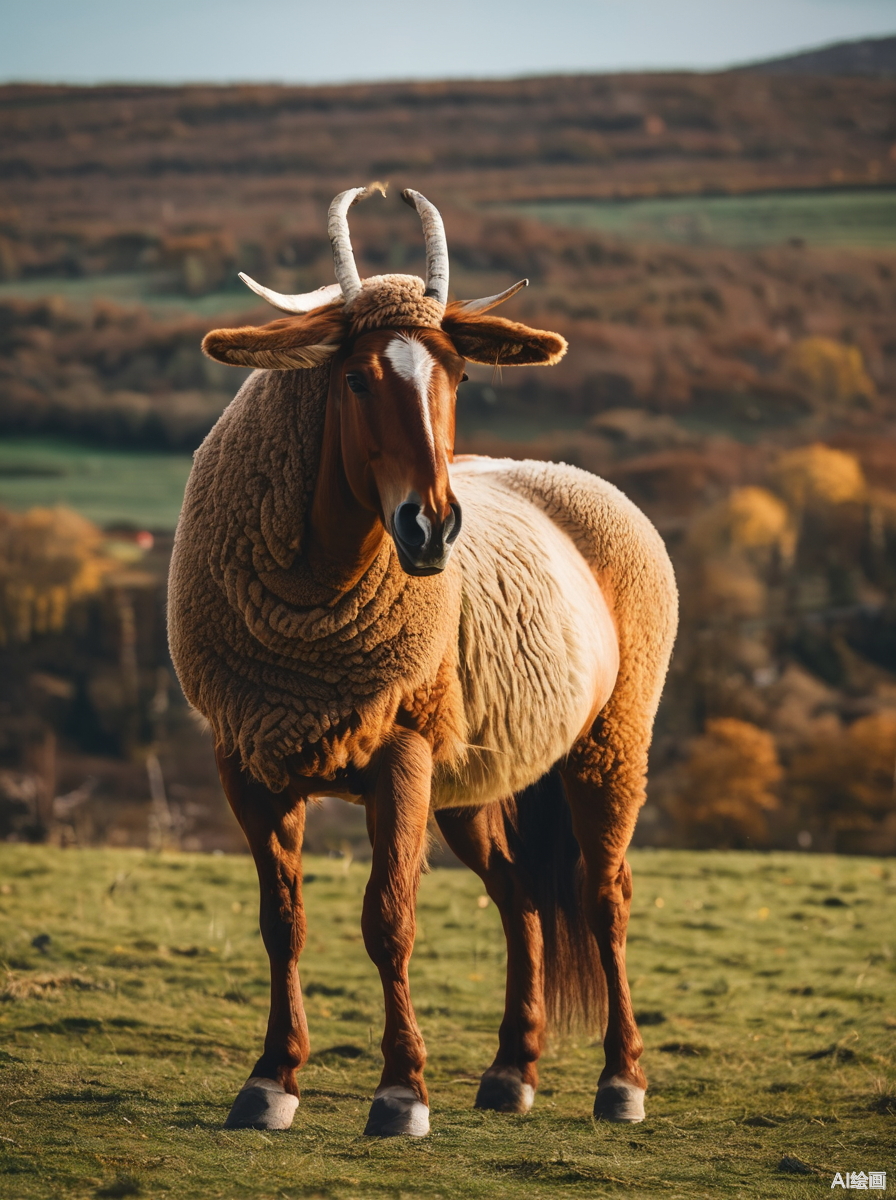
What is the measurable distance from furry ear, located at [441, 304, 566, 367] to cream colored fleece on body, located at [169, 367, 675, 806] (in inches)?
21.7

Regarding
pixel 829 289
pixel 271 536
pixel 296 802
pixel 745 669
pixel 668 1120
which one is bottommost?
pixel 668 1120

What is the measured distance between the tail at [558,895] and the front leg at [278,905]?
1595 millimetres

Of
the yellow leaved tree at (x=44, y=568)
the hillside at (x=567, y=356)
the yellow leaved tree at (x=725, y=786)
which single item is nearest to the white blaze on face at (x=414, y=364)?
the hillside at (x=567, y=356)

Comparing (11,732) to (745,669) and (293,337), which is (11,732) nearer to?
(745,669)

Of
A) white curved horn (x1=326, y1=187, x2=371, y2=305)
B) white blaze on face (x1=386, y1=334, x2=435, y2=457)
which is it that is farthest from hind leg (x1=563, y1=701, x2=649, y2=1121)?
white curved horn (x1=326, y1=187, x2=371, y2=305)

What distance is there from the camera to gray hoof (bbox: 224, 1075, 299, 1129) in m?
4.56

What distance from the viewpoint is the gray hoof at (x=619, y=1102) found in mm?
5332

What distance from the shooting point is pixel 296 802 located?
16.0 feet

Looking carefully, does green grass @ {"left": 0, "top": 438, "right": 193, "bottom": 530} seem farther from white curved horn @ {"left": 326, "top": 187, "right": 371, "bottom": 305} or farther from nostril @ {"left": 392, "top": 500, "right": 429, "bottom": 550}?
nostril @ {"left": 392, "top": 500, "right": 429, "bottom": 550}

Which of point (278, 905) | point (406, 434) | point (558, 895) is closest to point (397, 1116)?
point (278, 905)

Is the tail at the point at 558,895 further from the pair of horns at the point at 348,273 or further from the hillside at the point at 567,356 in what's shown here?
the hillside at the point at 567,356

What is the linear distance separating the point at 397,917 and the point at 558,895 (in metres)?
1.75

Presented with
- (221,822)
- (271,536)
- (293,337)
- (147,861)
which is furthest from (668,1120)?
(221,822)

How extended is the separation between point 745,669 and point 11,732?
44.2 ft
